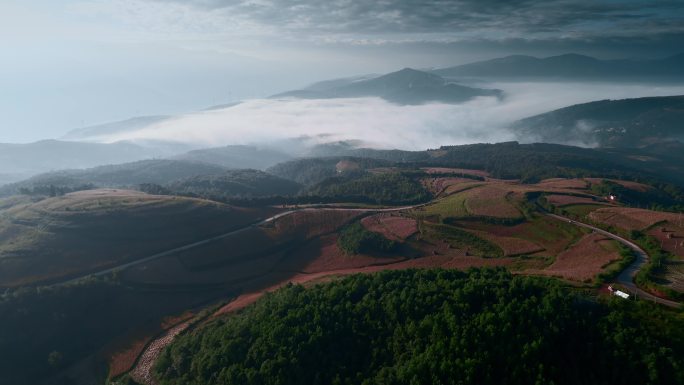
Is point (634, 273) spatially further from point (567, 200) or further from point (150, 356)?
point (150, 356)

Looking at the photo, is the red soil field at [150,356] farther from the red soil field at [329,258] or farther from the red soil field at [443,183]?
the red soil field at [443,183]

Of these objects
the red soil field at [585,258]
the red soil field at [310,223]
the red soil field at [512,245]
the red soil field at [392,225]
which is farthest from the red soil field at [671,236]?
the red soil field at [310,223]

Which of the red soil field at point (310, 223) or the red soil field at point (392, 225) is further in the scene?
the red soil field at point (310, 223)

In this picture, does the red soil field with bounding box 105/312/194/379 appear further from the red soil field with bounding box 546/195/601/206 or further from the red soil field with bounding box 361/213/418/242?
the red soil field with bounding box 546/195/601/206

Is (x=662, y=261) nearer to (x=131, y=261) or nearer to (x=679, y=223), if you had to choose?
(x=679, y=223)

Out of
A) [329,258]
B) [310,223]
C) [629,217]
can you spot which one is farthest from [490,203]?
[310,223]

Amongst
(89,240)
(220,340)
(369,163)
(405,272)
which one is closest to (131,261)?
(89,240)
